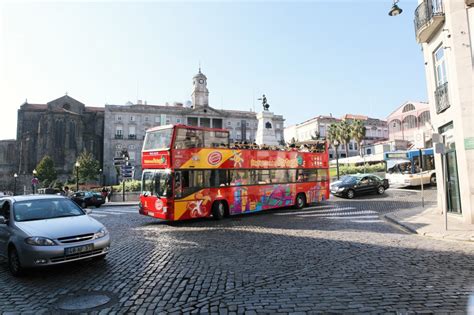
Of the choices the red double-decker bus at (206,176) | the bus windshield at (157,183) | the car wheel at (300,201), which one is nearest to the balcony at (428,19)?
the red double-decker bus at (206,176)

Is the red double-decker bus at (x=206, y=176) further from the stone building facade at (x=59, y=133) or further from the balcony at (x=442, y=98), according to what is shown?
the stone building facade at (x=59, y=133)

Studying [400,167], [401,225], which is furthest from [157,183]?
[400,167]

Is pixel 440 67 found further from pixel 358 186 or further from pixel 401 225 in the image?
pixel 358 186

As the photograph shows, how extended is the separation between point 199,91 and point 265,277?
78.5 m

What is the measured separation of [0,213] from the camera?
7.48m

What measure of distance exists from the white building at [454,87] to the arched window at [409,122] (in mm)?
60873

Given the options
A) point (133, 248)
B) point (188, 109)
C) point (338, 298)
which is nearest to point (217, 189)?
point (133, 248)

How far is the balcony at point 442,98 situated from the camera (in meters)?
12.4

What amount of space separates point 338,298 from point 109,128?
7400cm

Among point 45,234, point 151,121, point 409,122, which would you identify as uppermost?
point 151,121

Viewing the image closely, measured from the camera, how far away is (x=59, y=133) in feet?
230

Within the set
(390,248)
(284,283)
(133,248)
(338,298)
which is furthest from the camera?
(133,248)

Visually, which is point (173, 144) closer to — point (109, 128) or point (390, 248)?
point (390, 248)

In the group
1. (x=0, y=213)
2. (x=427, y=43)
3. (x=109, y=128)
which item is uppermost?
(x=109, y=128)
